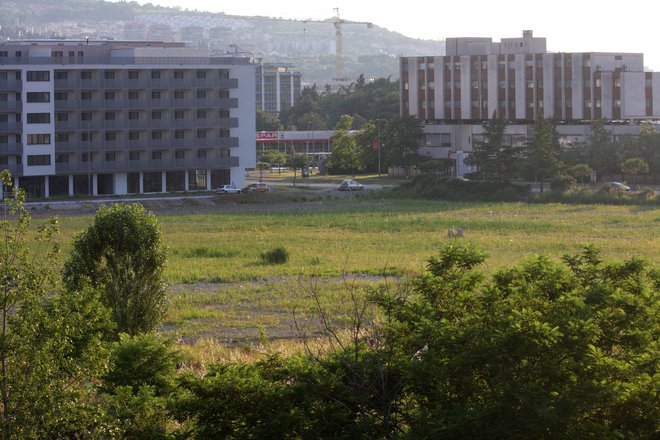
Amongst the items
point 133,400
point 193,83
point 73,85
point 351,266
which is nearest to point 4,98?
point 73,85

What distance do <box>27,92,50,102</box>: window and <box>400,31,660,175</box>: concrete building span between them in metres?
35.4

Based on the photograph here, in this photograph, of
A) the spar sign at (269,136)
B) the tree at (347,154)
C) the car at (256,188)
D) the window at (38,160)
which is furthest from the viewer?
the spar sign at (269,136)

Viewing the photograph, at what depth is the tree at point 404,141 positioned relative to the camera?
96500 mm

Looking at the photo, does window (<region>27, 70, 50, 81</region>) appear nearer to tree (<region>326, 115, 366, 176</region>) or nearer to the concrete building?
the concrete building

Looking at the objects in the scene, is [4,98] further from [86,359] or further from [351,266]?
[86,359]

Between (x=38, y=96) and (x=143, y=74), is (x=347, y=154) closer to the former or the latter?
(x=143, y=74)

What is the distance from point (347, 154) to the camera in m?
108

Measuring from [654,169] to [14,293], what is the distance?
75.0 metres

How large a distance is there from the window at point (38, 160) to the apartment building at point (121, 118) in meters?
0.07

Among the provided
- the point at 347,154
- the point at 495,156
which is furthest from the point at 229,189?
the point at 347,154

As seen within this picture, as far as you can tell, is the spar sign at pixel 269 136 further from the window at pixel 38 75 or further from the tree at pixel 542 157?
the tree at pixel 542 157

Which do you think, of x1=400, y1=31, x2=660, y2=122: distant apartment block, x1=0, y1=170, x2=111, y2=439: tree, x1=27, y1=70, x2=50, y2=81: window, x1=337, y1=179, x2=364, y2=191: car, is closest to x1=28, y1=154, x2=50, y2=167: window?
x1=27, y1=70, x2=50, y2=81: window

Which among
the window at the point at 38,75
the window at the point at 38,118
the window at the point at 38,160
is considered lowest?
the window at the point at 38,160

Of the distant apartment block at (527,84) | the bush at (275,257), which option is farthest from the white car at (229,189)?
the bush at (275,257)
